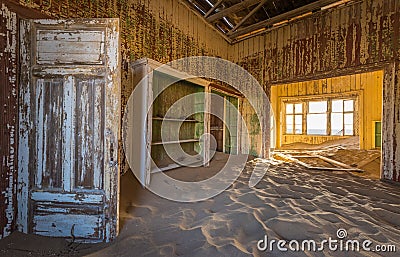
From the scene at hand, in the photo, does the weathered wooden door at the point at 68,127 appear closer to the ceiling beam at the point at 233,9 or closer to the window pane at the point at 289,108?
the ceiling beam at the point at 233,9

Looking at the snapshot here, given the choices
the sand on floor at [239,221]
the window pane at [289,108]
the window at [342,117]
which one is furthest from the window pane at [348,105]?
the sand on floor at [239,221]

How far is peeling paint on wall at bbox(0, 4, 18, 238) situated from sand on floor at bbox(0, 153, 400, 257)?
22cm

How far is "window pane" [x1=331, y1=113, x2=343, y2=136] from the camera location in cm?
847

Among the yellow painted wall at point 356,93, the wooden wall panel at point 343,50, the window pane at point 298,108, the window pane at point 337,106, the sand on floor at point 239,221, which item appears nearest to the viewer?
the sand on floor at point 239,221

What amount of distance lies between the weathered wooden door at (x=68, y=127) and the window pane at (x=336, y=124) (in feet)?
30.0

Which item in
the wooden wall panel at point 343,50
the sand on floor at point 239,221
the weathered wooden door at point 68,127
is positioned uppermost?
the wooden wall panel at point 343,50

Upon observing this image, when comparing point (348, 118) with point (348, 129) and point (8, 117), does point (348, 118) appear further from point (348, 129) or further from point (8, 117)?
point (8, 117)

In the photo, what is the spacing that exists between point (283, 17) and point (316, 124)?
5622 millimetres

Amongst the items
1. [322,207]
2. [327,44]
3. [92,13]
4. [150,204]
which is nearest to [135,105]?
[92,13]

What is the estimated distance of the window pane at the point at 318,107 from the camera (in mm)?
8812

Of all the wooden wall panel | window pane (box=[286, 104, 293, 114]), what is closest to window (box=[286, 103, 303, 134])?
window pane (box=[286, 104, 293, 114])

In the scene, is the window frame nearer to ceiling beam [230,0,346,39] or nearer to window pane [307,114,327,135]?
window pane [307,114,327,135]

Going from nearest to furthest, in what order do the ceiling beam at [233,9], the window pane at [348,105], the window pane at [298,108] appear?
the ceiling beam at [233,9] → the window pane at [348,105] → the window pane at [298,108]

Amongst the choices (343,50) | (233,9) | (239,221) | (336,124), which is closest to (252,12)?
(233,9)
